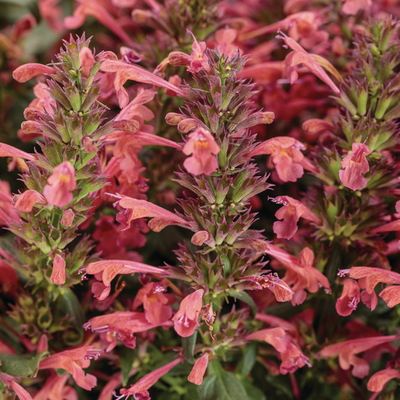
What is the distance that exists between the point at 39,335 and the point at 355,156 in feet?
1.79

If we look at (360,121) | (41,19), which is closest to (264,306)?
(360,121)

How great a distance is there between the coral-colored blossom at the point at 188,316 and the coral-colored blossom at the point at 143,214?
0.35ft

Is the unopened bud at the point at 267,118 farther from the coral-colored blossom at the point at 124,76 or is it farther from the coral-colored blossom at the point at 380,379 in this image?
the coral-colored blossom at the point at 380,379

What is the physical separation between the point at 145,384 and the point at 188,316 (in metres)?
0.16

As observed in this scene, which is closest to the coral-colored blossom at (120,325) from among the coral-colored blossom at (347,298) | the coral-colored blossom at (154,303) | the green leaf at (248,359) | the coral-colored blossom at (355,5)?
the coral-colored blossom at (154,303)

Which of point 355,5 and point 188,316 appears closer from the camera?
point 188,316

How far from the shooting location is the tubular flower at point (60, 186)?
53 cm

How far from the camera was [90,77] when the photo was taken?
62cm

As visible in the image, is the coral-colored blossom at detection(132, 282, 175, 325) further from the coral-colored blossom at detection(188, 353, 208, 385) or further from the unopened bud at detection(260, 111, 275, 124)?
the unopened bud at detection(260, 111, 275, 124)

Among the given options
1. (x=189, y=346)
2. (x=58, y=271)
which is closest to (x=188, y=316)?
(x=189, y=346)

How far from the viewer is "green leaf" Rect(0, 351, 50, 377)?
640 millimetres

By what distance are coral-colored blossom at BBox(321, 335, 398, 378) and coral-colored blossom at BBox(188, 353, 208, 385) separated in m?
0.23

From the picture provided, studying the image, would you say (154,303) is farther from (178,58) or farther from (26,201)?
(178,58)

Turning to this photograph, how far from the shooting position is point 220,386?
27.7 inches
